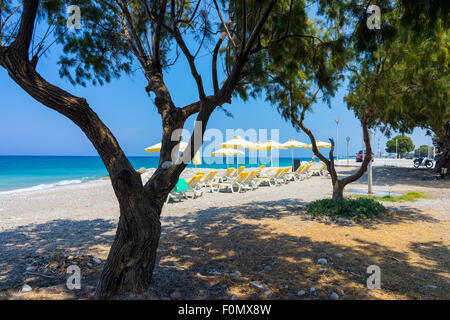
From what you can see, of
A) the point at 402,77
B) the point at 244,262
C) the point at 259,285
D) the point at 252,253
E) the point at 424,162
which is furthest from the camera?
the point at 424,162

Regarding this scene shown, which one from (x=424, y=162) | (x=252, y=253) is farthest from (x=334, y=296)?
(x=424, y=162)

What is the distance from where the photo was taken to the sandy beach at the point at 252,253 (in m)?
2.85

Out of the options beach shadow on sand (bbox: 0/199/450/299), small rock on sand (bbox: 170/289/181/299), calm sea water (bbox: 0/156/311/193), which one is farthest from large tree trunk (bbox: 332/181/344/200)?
calm sea water (bbox: 0/156/311/193)

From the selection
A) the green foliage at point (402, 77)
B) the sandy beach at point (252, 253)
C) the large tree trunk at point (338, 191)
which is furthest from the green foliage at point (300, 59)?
the sandy beach at point (252, 253)

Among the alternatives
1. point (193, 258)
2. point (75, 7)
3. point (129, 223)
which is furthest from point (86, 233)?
point (75, 7)

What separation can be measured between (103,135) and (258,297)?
217 cm

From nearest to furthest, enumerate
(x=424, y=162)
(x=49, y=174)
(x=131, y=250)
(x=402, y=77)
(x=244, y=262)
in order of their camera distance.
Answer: (x=131, y=250), (x=244, y=262), (x=402, y=77), (x=424, y=162), (x=49, y=174)

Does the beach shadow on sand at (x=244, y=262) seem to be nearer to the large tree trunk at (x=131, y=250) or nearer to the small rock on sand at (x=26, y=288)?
the small rock on sand at (x=26, y=288)

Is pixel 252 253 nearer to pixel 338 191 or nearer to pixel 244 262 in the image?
pixel 244 262

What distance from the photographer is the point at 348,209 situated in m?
6.25

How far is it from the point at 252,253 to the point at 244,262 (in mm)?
381

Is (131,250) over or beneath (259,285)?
over

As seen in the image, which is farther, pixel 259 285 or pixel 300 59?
pixel 300 59
